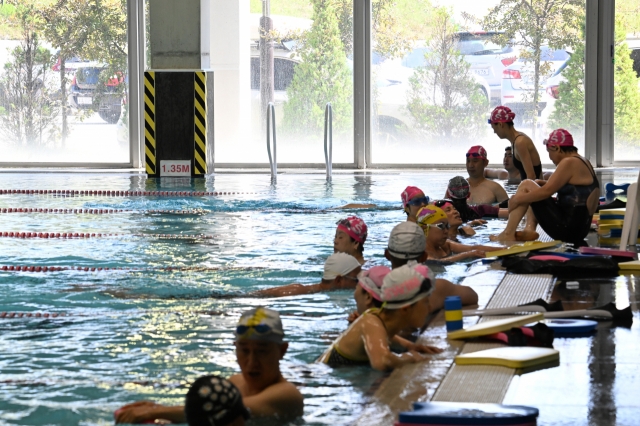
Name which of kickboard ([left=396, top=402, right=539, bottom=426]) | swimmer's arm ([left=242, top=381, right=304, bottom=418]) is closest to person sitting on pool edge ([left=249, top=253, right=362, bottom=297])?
swimmer's arm ([left=242, top=381, right=304, bottom=418])

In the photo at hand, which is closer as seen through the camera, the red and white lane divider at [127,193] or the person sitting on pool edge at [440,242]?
the person sitting on pool edge at [440,242]

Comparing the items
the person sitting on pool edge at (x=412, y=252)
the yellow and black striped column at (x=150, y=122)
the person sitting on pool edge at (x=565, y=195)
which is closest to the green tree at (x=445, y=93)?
the yellow and black striped column at (x=150, y=122)

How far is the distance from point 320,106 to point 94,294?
507 inches

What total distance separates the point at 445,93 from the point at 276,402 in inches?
635

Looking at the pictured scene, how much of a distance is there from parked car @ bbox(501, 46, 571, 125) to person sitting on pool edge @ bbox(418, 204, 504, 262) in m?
11.2

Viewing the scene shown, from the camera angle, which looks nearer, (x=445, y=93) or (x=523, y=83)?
(x=523, y=83)

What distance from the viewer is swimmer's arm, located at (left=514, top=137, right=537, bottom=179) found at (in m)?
10.2

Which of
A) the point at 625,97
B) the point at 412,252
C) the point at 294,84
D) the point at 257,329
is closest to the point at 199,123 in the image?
the point at 294,84

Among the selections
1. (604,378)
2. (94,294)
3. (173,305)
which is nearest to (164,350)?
(173,305)

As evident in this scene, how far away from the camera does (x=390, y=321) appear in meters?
4.91

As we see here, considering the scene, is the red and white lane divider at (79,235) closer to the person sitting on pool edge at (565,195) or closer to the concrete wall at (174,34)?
the person sitting on pool edge at (565,195)

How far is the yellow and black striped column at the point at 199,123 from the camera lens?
17.0 metres

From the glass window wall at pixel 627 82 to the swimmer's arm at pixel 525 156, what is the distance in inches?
357

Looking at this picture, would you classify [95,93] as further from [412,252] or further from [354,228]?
[412,252]
